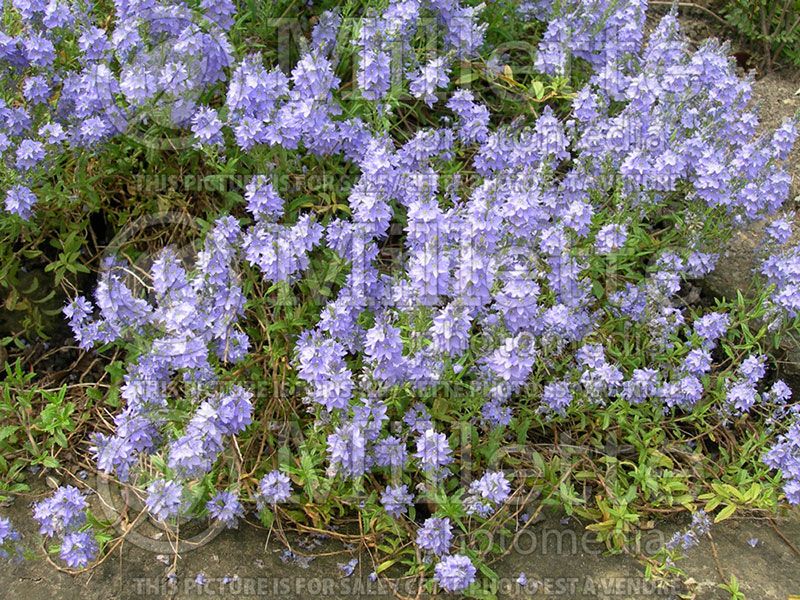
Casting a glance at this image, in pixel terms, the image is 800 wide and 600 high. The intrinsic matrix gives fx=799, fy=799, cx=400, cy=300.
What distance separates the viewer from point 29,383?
12.7 ft

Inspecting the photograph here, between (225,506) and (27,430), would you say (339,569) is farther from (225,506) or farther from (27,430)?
(27,430)

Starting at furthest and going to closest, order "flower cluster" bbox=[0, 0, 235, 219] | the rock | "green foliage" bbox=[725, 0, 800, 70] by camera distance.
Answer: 1. "green foliage" bbox=[725, 0, 800, 70]
2. the rock
3. "flower cluster" bbox=[0, 0, 235, 219]

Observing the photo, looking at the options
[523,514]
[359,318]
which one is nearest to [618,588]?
[523,514]

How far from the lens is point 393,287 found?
10.9 ft

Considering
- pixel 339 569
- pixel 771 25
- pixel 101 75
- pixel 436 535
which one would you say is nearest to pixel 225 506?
pixel 339 569

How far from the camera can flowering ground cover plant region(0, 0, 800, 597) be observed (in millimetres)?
2992

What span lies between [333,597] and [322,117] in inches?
79.1

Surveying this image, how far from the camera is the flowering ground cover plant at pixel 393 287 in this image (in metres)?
2.99

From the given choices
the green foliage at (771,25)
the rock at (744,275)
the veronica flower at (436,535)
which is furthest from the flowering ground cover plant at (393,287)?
the green foliage at (771,25)

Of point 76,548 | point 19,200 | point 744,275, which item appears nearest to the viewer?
point 76,548

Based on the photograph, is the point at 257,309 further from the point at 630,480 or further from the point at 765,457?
the point at 765,457

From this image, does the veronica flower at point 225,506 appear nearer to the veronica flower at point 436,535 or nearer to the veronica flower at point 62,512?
the veronica flower at point 62,512

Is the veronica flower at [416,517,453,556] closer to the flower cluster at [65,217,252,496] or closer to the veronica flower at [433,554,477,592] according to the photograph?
the veronica flower at [433,554,477,592]

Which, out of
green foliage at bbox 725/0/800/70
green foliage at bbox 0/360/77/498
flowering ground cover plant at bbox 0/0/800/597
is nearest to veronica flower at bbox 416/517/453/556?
flowering ground cover plant at bbox 0/0/800/597
